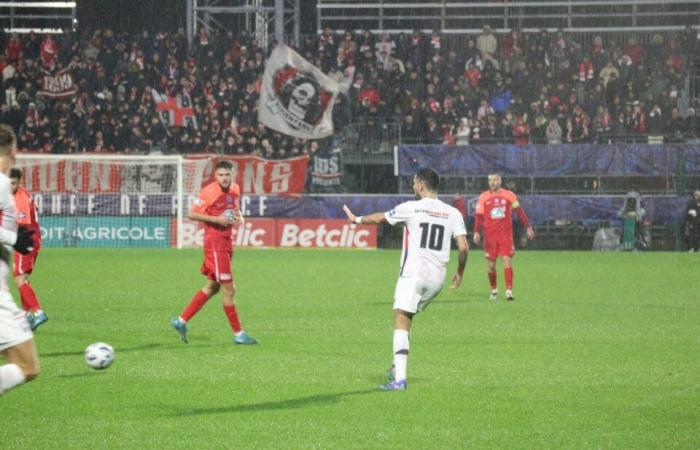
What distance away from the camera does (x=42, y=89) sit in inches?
1459

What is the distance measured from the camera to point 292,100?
115 feet

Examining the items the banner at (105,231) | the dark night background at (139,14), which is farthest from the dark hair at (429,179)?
the dark night background at (139,14)

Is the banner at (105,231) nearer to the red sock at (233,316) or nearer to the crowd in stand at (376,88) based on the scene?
the crowd in stand at (376,88)

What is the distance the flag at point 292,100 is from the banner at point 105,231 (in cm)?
498

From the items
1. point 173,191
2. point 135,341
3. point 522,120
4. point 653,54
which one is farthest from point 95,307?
point 653,54

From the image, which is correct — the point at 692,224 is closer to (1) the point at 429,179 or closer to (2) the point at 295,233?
(2) the point at 295,233

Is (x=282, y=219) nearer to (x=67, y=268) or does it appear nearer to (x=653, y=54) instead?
(x=67, y=268)

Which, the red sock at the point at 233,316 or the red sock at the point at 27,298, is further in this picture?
the red sock at the point at 27,298

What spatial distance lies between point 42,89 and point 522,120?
52.1 feet

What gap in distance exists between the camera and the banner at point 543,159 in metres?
33.1

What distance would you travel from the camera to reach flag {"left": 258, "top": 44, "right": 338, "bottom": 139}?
3509 centimetres

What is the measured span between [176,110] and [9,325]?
29873 millimetres

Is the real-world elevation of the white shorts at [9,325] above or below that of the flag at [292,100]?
below

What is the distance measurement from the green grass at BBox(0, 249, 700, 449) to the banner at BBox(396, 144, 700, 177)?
1222 cm
